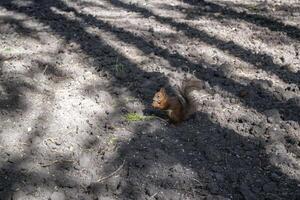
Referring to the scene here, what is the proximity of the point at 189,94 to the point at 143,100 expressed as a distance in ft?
1.25

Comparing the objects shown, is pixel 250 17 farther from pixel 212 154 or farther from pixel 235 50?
pixel 212 154

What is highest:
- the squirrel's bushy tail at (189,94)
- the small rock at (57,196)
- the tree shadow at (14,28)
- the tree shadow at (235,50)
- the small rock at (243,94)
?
the tree shadow at (235,50)

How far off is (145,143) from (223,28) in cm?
213

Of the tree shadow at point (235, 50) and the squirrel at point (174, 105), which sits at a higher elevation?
the tree shadow at point (235, 50)

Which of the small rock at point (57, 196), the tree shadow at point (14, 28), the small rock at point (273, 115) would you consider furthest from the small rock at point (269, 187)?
the tree shadow at point (14, 28)

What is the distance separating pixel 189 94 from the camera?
3.43 m

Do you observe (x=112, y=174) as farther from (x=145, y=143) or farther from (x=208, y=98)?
(x=208, y=98)

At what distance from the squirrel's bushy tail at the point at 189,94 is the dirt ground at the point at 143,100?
1.9 inches

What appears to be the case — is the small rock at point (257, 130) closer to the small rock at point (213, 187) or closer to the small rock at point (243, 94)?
the small rock at point (243, 94)

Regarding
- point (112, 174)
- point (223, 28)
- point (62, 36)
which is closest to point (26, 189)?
point (112, 174)

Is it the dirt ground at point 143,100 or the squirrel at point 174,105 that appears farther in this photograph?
the squirrel at point 174,105

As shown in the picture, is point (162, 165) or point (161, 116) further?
point (161, 116)

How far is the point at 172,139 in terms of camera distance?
120 inches

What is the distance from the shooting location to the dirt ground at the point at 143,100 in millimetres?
2705
